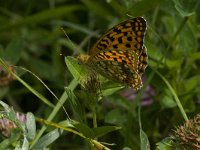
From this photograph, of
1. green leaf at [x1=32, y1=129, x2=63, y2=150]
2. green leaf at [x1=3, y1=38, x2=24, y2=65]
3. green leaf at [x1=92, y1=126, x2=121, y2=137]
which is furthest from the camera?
green leaf at [x1=3, y1=38, x2=24, y2=65]

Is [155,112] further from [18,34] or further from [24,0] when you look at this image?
[24,0]

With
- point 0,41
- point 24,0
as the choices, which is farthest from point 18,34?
point 24,0

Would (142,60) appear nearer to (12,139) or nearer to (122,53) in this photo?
(122,53)

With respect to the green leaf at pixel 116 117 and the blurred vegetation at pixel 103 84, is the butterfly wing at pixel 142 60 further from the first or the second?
the green leaf at pixel 116 117

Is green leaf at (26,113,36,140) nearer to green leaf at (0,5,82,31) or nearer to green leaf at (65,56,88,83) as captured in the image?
green leaf at (65,56,88,83)

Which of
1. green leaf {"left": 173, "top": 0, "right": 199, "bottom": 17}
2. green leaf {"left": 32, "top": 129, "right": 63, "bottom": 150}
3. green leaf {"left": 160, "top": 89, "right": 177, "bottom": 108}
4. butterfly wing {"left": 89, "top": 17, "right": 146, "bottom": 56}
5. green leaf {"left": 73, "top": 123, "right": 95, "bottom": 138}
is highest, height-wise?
green leaf {"left": 173, "top": 0, "right": 199, "bottom": 17}

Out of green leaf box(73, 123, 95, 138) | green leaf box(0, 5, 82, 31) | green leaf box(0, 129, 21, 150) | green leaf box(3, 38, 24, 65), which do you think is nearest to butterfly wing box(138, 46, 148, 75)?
green leaf box(73, 123, 95, 138)

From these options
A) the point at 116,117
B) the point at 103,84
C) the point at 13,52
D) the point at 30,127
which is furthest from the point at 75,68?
the point at 13,52
